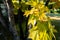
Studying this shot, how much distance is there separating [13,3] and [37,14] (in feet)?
1.97

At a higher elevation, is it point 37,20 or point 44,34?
point 37,20

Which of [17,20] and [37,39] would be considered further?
[17,20]

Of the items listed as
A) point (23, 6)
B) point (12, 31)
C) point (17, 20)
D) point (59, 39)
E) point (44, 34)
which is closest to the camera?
point (44, 34)

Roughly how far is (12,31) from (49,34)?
0.79 meters

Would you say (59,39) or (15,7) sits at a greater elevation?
(15,7)

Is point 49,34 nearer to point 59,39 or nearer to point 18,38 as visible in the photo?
point 18,38

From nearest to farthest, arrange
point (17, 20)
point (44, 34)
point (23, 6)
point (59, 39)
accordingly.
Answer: point (44, 34), point (23, 6), point (17, 20), point (59, 39)

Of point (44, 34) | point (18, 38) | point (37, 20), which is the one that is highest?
point (37, 20)

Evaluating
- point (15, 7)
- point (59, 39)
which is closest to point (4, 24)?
point (15, 7)

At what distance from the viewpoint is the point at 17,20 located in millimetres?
2629

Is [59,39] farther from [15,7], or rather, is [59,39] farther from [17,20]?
[15,7]

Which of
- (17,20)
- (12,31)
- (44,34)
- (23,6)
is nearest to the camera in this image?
(44,34)

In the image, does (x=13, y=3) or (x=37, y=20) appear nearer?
(x=37, y=20)

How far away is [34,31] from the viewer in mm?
1758
